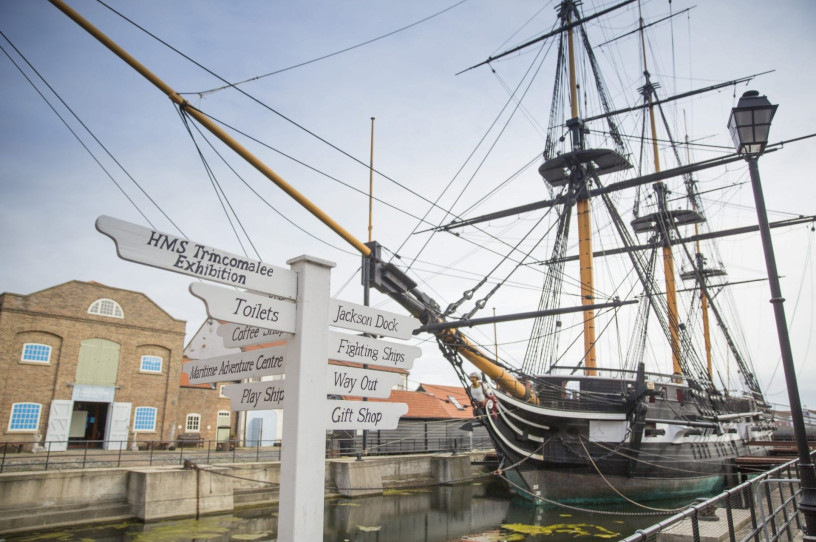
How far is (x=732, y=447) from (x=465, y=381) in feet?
51.1

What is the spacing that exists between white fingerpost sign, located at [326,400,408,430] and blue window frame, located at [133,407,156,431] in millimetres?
28583

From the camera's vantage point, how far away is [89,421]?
94.0 feet

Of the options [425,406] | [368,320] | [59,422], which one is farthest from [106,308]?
[368,320]

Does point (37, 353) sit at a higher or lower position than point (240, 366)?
higher

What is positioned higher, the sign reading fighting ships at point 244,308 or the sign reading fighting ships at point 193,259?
the sign reading fighting ships at point 193,259

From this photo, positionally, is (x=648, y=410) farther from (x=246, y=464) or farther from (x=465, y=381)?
(x=246, y=464)

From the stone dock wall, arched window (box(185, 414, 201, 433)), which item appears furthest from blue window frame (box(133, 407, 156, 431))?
the stone dock wall

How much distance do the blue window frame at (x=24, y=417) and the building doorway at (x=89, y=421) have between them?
253 cm

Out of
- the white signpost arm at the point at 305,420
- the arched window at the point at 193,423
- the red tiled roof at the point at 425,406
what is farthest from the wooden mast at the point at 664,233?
the white signpost arm at the point at 305,420

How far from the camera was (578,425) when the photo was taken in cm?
1872

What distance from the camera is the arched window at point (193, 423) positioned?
100ft

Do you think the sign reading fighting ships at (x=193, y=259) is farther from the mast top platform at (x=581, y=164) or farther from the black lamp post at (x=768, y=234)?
the mast top platform at (x=581, y=164)

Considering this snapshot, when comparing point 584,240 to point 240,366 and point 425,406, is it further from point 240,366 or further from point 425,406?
point 240,366

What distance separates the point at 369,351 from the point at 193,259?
1.67m
